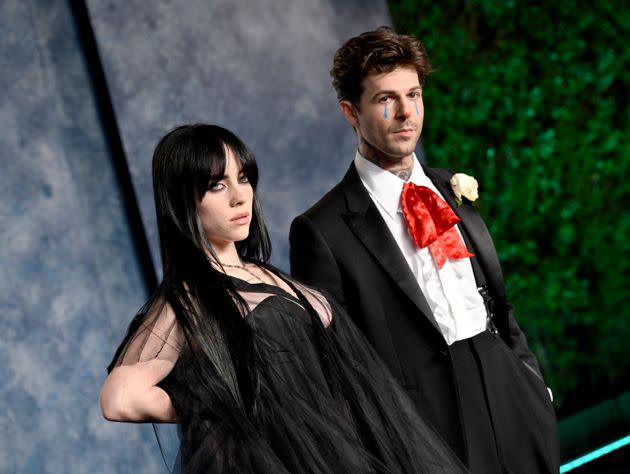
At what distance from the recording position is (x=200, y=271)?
5.14 feet

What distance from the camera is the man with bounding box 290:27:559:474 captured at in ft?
6.22

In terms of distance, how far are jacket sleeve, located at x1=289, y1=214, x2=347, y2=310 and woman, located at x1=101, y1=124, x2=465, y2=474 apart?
14cm

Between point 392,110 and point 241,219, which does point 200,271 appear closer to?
point 241,219

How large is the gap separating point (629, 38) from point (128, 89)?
8.65ft

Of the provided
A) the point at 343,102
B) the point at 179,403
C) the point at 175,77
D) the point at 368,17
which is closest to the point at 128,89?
the point at 175,77

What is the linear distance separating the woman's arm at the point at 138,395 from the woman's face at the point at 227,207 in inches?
11.7

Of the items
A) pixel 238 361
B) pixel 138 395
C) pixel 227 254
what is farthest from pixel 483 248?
pixel 138 395

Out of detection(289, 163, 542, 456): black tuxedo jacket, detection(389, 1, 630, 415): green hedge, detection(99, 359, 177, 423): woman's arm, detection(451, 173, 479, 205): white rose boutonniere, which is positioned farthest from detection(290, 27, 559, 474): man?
detection(389, 1, 630, 415): green hedge

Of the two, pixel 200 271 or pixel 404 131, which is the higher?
pixel 404 131

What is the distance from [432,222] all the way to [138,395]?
0.85m

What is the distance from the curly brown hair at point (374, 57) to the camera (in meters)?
1.93

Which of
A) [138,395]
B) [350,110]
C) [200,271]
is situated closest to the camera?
[138,395]

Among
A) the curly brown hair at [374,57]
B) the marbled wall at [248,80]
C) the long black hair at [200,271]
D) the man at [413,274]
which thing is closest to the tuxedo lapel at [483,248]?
the man at [413,274]

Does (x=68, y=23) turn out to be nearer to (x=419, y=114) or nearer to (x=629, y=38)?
(x=419, y=114)
